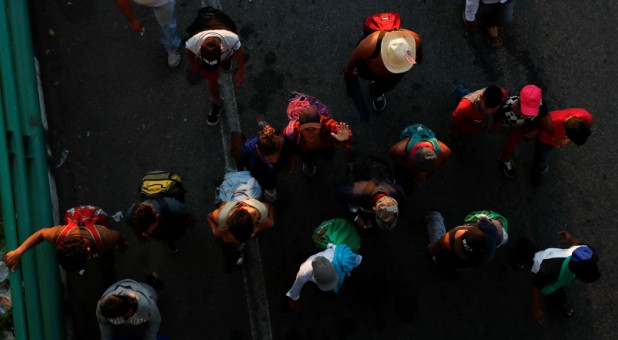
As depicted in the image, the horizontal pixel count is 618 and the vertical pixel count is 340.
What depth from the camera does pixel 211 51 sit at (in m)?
5.29

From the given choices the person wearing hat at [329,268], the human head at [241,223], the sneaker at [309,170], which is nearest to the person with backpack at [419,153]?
the person wearing hat at [329,268]

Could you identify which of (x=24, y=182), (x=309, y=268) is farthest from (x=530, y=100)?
(x=24, y=182)

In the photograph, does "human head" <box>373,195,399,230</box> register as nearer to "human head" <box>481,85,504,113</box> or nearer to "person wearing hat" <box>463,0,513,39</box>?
"human head" <box>481,85,504,113</box>

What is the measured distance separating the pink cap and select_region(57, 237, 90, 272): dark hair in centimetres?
457

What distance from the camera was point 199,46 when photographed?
5.46 m

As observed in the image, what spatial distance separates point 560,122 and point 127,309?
481 cm

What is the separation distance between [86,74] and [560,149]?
6.33m

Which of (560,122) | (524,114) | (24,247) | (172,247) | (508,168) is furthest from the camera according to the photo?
(508,168)

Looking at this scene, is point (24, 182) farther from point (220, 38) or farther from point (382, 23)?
point (382, 23)

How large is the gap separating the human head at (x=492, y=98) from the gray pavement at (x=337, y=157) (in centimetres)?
137

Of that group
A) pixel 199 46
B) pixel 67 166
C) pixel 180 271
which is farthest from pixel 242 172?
pixel 67 166

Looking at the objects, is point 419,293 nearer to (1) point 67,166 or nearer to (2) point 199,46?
(2) point 199,46

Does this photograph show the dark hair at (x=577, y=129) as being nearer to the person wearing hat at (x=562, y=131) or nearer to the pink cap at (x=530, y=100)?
the person wearing hat at (x=562, y=131)

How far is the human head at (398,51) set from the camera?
5348 mm
